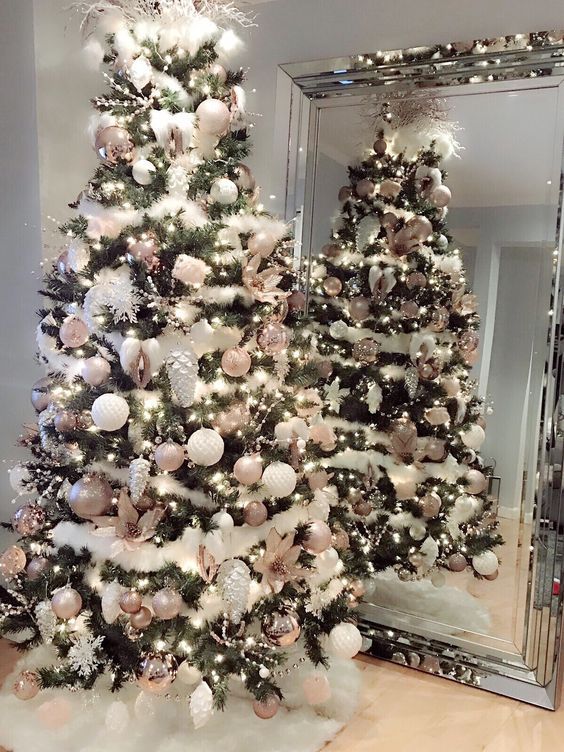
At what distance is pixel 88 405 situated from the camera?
1958 millimetres

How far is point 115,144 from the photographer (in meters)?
1.89

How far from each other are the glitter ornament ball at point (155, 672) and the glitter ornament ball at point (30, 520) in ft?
1.84

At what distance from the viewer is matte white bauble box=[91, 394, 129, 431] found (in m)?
1.84

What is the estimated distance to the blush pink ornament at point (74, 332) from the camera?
194 centimetres

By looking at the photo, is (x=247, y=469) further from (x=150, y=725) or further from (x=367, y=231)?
(x=367, y=231)

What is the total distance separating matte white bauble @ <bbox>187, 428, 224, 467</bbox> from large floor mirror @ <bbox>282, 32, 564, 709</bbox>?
1008 mm

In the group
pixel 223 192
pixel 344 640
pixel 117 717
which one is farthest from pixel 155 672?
pixel 223 192

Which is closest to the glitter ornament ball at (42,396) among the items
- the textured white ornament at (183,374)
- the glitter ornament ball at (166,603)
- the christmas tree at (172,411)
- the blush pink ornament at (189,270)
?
the christmas tree at (172,411)

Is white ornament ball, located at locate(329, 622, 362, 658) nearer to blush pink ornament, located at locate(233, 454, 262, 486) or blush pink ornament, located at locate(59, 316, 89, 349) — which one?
blush pink ornament, located at locate(233, 454, 262, 486)

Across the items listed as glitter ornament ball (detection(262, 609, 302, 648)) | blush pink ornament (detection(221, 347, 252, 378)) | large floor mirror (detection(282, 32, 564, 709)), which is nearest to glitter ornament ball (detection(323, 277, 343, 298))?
large floor mirror (detection(282, 32, 564, 709))

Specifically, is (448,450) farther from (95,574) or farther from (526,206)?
(95,574)

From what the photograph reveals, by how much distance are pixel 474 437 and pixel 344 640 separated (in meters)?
0.82

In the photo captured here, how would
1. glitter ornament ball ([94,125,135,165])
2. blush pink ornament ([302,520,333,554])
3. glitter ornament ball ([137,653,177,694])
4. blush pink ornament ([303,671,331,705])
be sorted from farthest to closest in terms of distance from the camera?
blush pink ornament ([303,671,331,705]) < blush pink ornament ([302,520,333,554]) < glitter ornament ball ([94,125,135,165]) < glitter ornament ball ([137,653,177,694])

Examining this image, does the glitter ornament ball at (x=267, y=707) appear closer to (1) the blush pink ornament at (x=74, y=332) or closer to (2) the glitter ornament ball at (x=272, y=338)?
(2) the glitter ornament ball at (x=272, y=338)
